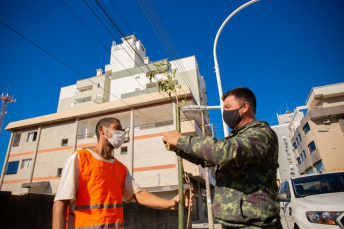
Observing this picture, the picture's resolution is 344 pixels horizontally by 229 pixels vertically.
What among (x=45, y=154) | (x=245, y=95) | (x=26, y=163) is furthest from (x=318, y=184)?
(x=26, y=163)

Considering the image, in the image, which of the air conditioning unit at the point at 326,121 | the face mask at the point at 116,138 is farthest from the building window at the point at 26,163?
the air conditioning unit at the point at 326,121

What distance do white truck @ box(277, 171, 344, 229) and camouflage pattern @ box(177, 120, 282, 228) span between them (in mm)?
1651

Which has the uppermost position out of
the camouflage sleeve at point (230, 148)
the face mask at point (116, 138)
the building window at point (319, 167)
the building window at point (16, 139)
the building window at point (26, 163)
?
the building window at point (16, 139)

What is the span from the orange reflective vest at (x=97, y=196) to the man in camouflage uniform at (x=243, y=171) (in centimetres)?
95

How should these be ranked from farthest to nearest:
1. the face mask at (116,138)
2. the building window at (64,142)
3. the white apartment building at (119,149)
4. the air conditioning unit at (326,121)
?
the air conditioning unit at (326,121) < the building window at (64,142) < the white apartment building at (119,149) < the face mask at (116,138)

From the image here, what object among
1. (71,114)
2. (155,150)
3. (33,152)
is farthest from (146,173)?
(33,152)

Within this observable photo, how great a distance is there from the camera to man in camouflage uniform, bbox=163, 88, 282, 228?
52.6 inches

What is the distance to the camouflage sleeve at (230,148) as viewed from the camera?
Result: 1309 millimetres

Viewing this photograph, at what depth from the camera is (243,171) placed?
1.55 meters

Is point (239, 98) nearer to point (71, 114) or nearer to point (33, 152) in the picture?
point (71, 114)

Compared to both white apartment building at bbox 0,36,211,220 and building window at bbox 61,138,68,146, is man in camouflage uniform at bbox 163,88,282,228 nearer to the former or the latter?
white apartment building at bbox 0,36,211,220

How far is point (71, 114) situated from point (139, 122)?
9.38 m

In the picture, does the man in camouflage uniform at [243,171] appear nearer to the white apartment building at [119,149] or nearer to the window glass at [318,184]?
the window glass at [318,184]

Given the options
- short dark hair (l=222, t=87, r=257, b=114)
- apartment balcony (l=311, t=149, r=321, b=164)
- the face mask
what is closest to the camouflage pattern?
short dark hair (l=222, t=87, r=257, b=114)
